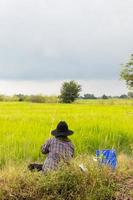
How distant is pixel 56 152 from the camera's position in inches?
254

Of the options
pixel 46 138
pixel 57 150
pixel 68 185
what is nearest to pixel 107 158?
pixel 57 150

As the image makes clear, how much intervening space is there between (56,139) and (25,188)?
1046 mm

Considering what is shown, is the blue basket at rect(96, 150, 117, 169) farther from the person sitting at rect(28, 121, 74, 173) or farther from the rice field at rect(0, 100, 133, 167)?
the rice field at rect(0, 100, 133, 167)

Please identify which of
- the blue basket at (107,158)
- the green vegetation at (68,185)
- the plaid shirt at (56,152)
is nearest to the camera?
the green vegetation at (68,185)

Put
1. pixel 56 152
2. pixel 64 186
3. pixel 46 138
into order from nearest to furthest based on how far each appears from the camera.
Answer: pixel 64 186, pixel 56 152, pixel 46 138

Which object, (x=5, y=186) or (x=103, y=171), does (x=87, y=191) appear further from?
(x=5, y=186)

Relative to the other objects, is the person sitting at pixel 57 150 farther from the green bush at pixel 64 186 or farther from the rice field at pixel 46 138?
the rice field at pixel 46 138

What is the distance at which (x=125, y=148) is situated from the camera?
10.0 meters

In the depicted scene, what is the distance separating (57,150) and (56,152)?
0.14 feet

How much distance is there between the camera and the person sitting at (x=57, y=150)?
6.30m

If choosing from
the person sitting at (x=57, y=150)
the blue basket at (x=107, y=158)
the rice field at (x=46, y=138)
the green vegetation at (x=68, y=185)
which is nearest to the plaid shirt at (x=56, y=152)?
the person sitting at (x=57, y=150)

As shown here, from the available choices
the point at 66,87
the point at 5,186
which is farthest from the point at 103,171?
the point at 66,87

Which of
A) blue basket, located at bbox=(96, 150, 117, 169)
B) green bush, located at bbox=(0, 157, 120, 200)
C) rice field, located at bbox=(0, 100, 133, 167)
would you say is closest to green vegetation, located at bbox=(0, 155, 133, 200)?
green bush, located at bbox=(0, 157, 120, 200)

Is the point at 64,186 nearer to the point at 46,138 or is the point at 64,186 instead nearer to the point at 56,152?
the point at 56,152
